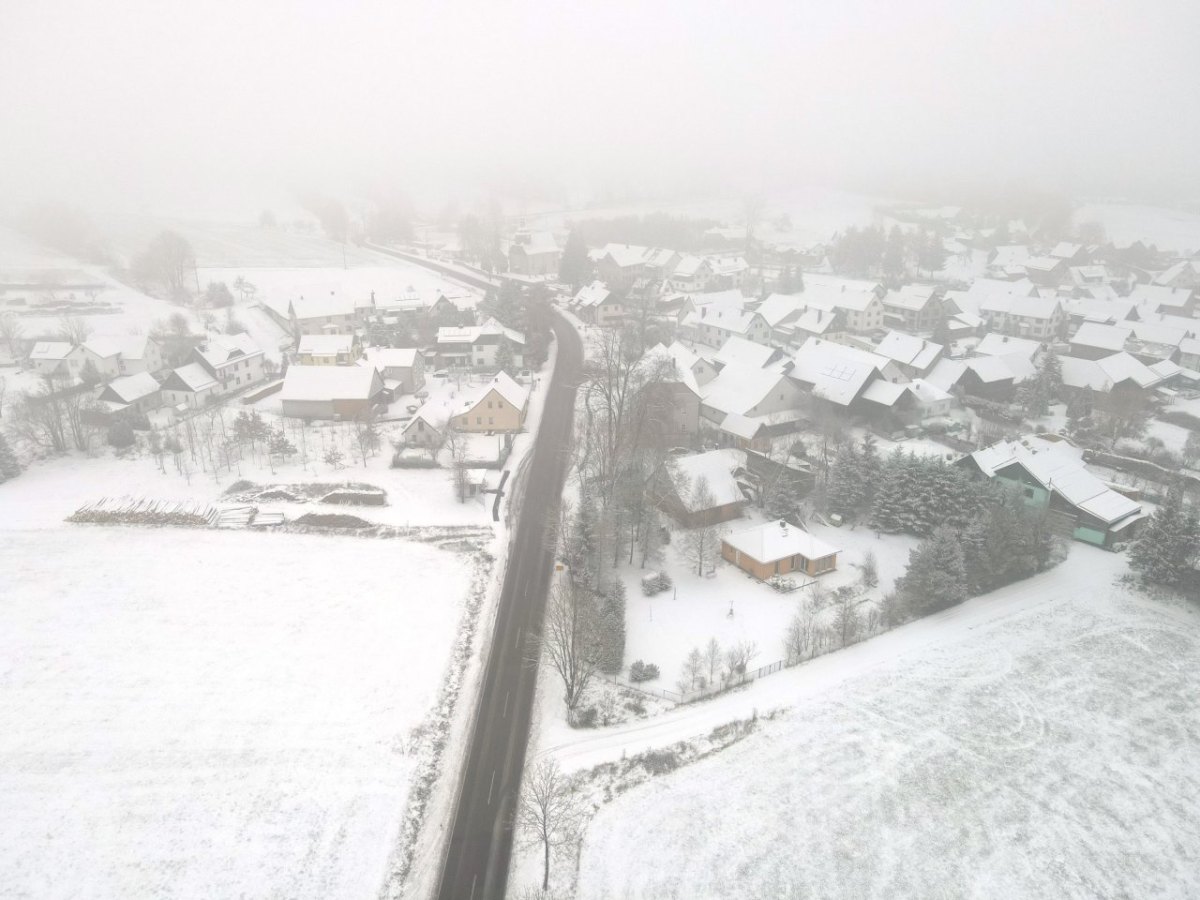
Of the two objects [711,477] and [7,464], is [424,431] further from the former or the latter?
[7,464]

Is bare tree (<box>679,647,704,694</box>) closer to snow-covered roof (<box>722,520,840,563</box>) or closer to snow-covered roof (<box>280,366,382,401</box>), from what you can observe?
snow-covered roof (<box>722,520,840,563</box>)

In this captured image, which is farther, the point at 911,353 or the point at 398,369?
the point at 911,353

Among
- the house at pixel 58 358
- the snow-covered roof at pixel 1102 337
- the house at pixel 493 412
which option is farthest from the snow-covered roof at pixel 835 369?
the house at pixel 58 358

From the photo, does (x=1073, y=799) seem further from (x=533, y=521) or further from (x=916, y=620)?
(x=533, y=521)

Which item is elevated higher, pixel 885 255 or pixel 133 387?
pixel 885 255

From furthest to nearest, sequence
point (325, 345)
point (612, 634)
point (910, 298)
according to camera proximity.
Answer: point (910, 298) → point (325, 345) → point (612, 634)

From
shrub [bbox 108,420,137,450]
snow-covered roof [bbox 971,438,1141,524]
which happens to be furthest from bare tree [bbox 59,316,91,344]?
snow-covered roof [bbox 971,438,1141,524]

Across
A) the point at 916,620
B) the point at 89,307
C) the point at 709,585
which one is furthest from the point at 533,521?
the point at 89,307

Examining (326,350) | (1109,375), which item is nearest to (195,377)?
(326,350)

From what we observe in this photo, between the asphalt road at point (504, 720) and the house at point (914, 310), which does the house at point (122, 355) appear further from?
the house at point (914, 310)
